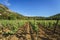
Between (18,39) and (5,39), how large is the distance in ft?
4.24

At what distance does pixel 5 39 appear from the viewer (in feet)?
46.1

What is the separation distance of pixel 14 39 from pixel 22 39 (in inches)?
36.0

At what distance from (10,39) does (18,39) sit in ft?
2.57

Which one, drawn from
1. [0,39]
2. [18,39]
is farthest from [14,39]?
[0,39]

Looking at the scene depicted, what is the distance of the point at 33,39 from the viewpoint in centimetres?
1460

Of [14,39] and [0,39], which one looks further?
[14,39]

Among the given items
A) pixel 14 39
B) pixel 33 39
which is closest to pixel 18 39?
pixel 14 39

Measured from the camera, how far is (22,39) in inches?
563

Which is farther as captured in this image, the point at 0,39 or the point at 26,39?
the point at 26,39

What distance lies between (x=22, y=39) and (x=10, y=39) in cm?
116

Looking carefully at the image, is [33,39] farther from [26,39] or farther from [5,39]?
[5,39]

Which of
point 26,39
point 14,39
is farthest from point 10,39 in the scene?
point 26,39

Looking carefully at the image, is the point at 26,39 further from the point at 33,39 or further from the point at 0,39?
the point at 0,39

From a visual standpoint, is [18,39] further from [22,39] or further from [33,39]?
[33,39]
